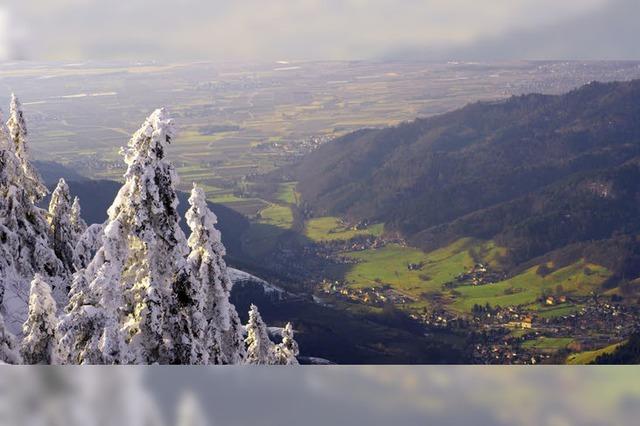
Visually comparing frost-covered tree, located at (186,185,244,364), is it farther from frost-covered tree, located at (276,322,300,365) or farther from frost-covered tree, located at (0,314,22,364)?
frost-covered tree, located at (276,322,300,365)

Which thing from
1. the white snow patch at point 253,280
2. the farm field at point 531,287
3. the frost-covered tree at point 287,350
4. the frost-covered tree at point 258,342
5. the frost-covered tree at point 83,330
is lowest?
the farm field at point 531,287

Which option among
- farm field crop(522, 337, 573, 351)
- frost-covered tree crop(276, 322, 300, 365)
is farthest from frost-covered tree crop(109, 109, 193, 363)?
farm field crop(522, 337, 573, 351)

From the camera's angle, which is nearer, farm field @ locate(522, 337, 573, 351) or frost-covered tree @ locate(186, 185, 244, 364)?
frost-covered tree @ locate(186, 185, 244, 364)

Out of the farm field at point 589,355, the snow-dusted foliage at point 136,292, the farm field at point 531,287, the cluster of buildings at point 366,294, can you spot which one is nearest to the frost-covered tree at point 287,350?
the snow-dusted foliage at point 136,292

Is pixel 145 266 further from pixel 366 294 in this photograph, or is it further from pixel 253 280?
pixel 366 294

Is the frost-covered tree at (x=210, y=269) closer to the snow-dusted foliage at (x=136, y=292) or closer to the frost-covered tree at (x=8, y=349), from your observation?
the snow-dusted foliage at (x=136, y=292)

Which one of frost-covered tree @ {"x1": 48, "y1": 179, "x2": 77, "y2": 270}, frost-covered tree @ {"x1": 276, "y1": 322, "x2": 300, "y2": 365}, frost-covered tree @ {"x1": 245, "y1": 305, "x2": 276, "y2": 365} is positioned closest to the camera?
frost-covered tree @ {"x1": 48, "y1": 179, "x2": 77, "y2": 270}
